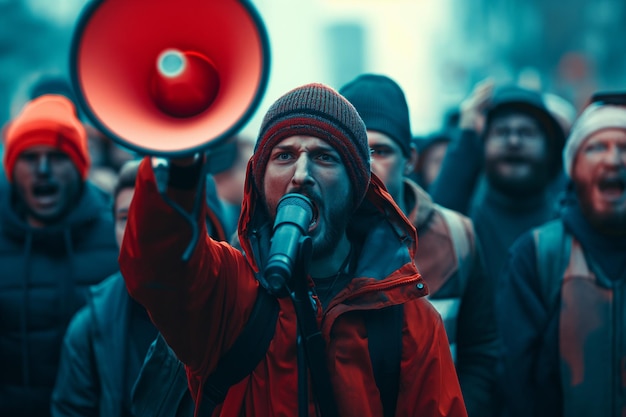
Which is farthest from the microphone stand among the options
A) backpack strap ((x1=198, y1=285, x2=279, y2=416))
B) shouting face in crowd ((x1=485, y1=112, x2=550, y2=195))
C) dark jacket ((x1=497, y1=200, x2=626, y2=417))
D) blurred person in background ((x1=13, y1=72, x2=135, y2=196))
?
blurred person in background ((x1=13, y1=72, x2=135, y2=196))

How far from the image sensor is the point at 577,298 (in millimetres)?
3656

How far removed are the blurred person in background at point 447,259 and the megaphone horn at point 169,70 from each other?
61.7 inches

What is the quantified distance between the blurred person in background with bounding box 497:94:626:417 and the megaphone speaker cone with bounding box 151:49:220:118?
234 cm

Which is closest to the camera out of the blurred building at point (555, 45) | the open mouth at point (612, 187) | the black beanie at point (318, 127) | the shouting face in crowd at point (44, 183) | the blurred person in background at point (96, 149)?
the black beanie at point (318, 127)

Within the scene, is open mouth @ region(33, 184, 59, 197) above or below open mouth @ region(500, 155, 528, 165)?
below

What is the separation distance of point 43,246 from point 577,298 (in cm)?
294

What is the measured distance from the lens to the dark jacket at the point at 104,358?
327 centimetres

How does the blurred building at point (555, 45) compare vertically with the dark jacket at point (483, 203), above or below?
above

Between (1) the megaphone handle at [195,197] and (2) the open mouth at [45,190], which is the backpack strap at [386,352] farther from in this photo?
(2) the open mouth at [45,190]

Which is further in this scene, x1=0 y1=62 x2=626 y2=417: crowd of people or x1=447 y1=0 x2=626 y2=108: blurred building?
x1=447 y1=0 x2=626 y2=108: blurred building

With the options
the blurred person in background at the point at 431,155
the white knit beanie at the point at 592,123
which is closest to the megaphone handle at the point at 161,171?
the white knit beanie at the point at 592,123

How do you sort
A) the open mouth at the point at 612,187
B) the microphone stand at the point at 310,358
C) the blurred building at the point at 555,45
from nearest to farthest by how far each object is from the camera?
the microphone stand at the point at 310,358
the open mouth at the point at 612,187
the blurred building at the point at 555,45

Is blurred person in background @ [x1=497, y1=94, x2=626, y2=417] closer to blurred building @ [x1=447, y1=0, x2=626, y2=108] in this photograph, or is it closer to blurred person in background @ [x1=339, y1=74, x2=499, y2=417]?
blurred person in background @ [x1=339, y1=74, x2=499, y2=417]

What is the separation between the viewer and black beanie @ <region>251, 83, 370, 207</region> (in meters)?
2.52
